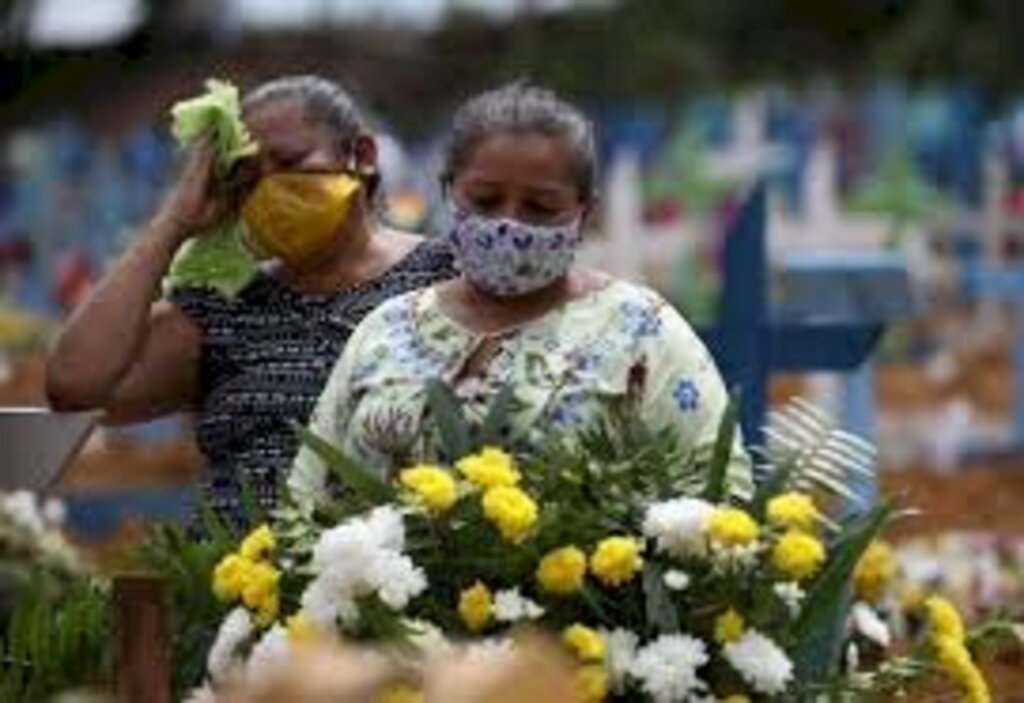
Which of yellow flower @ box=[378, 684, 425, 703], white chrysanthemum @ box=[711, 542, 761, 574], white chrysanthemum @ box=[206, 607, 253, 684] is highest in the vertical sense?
white chrysanthemum @ box=[711, 542, 761, 574]

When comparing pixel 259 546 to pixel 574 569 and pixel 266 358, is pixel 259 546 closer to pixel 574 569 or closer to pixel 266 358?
pixel 574 569

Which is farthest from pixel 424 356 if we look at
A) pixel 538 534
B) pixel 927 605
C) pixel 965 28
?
pixel 965 28

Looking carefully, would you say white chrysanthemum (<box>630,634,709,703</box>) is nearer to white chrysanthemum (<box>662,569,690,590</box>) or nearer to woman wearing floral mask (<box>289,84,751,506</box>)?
white chrysanthemum (<box>662,569,690,590</box>)

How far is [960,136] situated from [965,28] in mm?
11666

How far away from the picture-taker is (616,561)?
424 centimetres

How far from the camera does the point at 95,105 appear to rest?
1737 inches

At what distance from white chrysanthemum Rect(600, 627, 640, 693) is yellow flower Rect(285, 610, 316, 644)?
0.35 m

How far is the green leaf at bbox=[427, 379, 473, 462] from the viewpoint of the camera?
14.7 ft

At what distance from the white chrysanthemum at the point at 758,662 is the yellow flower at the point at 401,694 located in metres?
0.45

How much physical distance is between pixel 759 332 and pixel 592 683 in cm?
350

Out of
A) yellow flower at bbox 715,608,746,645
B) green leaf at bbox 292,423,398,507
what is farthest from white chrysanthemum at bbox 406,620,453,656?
yellow flower at bbox 715,608,746,645

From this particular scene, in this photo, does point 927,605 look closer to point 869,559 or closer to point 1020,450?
point 869,559

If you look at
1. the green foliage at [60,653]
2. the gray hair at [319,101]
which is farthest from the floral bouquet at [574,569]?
the gray hair at [319,101]

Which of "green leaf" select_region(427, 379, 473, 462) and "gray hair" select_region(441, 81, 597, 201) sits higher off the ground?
"gray hair" select_region(441, 81, 597, 201)
